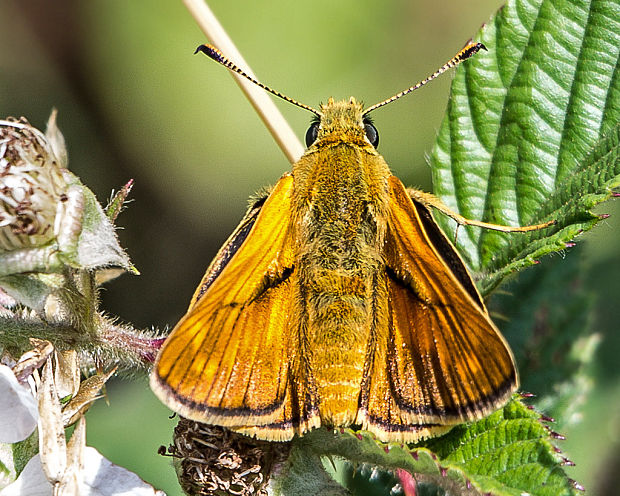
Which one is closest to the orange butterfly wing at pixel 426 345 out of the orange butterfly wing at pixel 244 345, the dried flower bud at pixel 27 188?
the orange butterfly wing at pixel 244 345

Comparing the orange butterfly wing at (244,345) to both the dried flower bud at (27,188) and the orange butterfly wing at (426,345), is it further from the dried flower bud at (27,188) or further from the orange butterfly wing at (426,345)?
the dried flower bud at (27,188)

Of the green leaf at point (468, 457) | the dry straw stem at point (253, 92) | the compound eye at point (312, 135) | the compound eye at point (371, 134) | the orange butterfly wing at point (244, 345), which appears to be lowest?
the green leaf at point (468, 457)

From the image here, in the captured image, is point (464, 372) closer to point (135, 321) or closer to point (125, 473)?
point (125, 473)

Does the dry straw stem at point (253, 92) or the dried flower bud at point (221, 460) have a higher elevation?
the dry straw stem at point (253, 92)

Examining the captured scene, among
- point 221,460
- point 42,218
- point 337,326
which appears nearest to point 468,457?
point 337,326

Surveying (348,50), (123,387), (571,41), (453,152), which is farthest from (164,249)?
(571,41)

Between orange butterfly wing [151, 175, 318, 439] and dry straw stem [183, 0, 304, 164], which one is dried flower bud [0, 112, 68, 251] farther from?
dry straw stem [183, 0, 304, 164]

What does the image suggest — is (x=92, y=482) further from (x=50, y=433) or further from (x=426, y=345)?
(x=426, y=345)
